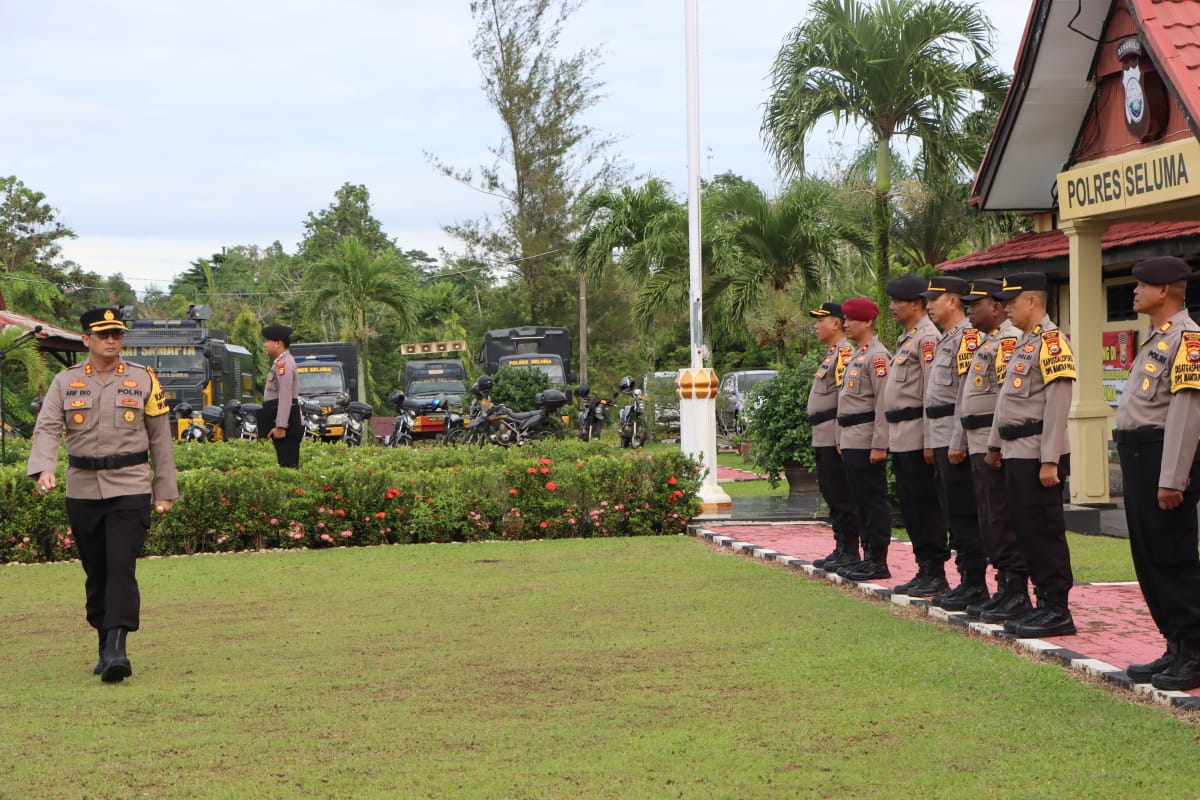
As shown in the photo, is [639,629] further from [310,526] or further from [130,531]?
[310,526]

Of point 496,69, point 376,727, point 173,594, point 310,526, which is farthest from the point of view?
point 496,69

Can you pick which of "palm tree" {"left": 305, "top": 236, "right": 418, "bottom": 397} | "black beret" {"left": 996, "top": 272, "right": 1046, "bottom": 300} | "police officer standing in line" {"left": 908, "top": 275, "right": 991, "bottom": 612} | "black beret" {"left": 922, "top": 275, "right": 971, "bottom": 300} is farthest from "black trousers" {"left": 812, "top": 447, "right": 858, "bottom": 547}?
"palm tree" {"left": 305, "top": 236, "right": 418, "bottom": 397}

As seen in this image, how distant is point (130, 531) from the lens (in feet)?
24.0

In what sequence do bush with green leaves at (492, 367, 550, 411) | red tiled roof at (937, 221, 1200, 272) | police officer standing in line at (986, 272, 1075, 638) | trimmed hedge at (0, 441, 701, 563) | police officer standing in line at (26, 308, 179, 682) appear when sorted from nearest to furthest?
police officer standing in line at (26, 308, 179, 682) < police officer standing in line at (986, 272, 1075, 638) < trimmed hedge at (0, 441, 701, 563) < red tiled roof at (937, 221, 1200, 272) < bush with green leaves at (492, 367, 550, 411)

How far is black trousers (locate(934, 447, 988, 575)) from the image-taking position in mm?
8453

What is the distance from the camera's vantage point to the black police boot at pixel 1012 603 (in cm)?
782

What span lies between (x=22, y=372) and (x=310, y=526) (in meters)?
25.0

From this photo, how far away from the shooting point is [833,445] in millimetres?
10602

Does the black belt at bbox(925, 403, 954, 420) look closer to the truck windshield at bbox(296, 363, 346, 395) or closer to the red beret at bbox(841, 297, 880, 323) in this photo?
the red beret at bbox(841, 297, 880, 323)

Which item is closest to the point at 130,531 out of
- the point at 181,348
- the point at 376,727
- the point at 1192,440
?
the point at 376,727

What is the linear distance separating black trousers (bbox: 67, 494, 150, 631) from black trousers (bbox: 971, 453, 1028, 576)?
190 inches

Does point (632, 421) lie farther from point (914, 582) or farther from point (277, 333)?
point (914, 582)

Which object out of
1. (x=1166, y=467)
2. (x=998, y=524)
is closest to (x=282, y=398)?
(x=998, y=524)

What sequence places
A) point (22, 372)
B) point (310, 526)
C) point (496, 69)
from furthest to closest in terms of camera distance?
1. point (496, 69)
2. point (22, 372)
3. point (310, 526)
